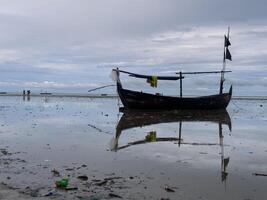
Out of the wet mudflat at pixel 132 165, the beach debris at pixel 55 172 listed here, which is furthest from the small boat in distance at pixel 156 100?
the beach debris at pixel 55 172

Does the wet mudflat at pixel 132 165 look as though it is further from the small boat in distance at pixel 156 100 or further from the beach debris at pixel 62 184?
the small boat in distance at pixel 156 100

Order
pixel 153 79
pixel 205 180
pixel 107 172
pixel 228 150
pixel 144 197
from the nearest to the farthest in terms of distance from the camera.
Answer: pixel 144 197 → pixel 205 180 → pixel 107 172 → pixel 228 150 → pixel 153 79

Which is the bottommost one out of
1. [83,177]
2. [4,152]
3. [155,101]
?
[83,177]

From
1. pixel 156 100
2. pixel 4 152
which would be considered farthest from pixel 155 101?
pixel 4 152

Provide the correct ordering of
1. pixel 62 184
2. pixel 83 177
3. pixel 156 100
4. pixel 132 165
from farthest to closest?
pixel 156 100 < pixel 132 165 < pixel 83 177 < pixel 62 184

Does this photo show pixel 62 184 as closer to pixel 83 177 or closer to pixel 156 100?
pixel 83 177

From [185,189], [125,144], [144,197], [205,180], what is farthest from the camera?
[125,144]

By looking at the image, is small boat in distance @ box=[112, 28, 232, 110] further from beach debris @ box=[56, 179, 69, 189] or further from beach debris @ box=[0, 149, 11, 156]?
beach debris @ box=[56, 179, 69, 189]

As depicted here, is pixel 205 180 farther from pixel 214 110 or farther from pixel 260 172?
pixel 214 110

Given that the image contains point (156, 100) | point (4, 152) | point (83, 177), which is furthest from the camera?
point (156, 100)

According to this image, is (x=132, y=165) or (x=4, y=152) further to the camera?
(x=4, y=152)

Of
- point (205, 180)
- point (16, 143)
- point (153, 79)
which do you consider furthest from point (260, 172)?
point (153, 79)

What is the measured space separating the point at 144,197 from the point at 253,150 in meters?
7.22

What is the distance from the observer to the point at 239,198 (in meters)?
7.79
